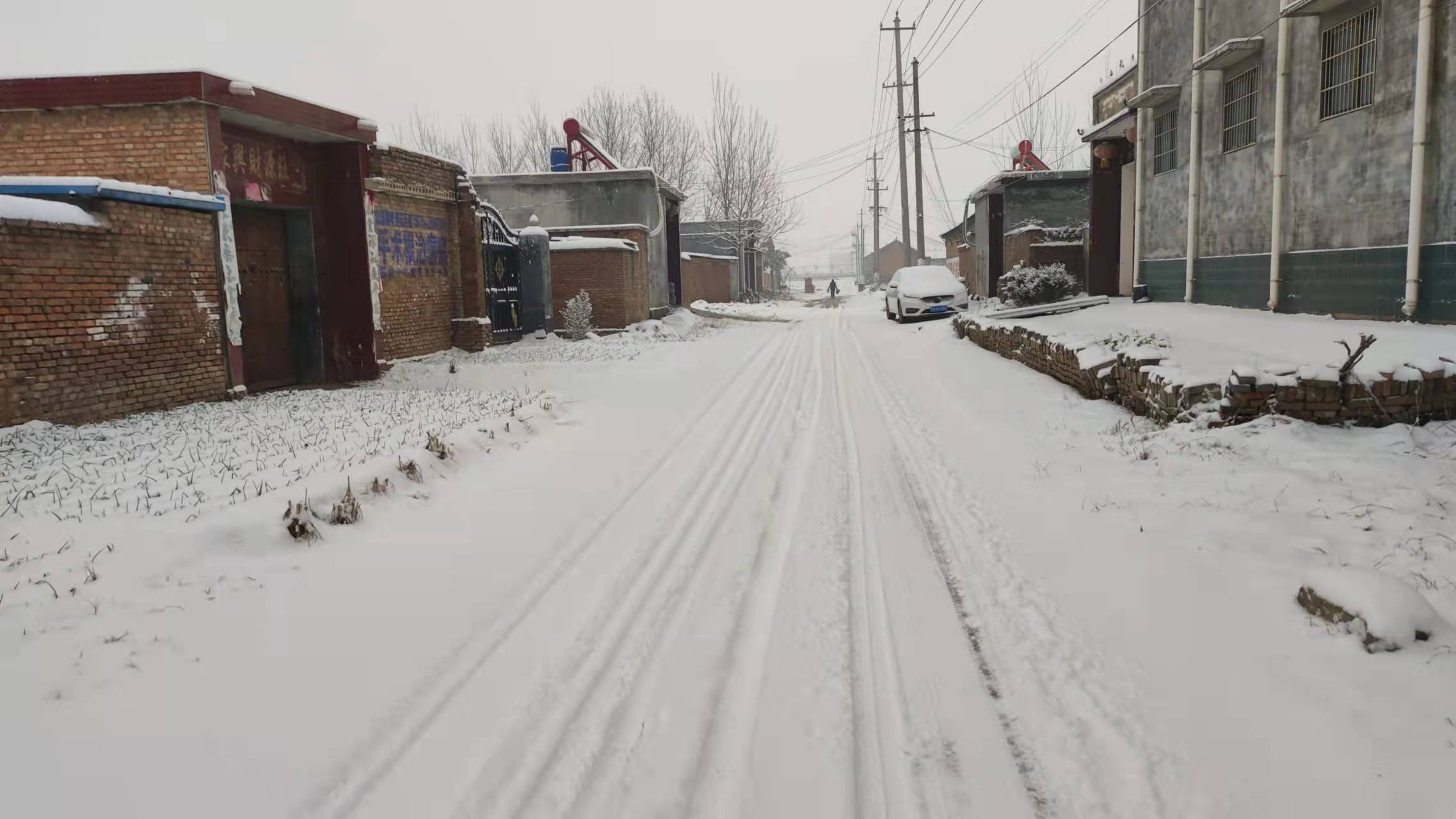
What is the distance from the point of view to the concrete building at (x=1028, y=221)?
71.7ft

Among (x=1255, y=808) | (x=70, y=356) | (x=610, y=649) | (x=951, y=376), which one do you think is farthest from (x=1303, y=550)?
(x=70, y=356)

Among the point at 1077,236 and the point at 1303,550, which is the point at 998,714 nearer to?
the point at 1303,550

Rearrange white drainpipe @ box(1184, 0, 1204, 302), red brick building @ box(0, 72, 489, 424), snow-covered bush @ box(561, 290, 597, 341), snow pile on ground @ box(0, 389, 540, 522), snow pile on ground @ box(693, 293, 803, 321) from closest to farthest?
snow pile on ground @ box(0, 389, 540, 522) < red brick building @ box(0, 72, 489, 424) < white drainpipe @ box(1184, 0, 1204, 302) < snow-covered bush @ box(561, 290, 597, 341) < snow pile on ground @ box(693, 293, 803, 321)

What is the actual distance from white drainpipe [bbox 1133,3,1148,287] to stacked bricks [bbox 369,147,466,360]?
12741 mm

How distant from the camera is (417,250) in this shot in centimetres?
1416

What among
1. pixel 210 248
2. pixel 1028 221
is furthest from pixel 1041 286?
pixel 210 248

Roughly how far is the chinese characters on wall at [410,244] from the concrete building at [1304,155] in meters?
12.8

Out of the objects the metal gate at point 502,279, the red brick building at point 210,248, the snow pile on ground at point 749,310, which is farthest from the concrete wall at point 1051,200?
the red brick building at point 210,248

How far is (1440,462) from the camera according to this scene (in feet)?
18.1

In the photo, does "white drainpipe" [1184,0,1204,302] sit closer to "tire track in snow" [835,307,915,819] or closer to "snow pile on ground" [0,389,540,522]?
"snow pile on ground" [0,389,540,522]

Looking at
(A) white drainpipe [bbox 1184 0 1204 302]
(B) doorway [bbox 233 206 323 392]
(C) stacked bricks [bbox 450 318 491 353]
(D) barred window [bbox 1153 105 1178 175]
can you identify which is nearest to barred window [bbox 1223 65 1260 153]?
(A) white drainpipe [bbox 1184 0 1204 302]

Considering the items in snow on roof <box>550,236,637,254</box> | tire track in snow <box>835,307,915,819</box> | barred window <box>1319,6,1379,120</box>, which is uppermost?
barred window <box>1319,6,1379,120</box>

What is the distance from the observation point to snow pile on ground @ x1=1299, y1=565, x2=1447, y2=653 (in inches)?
134

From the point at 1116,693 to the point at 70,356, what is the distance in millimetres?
9017
